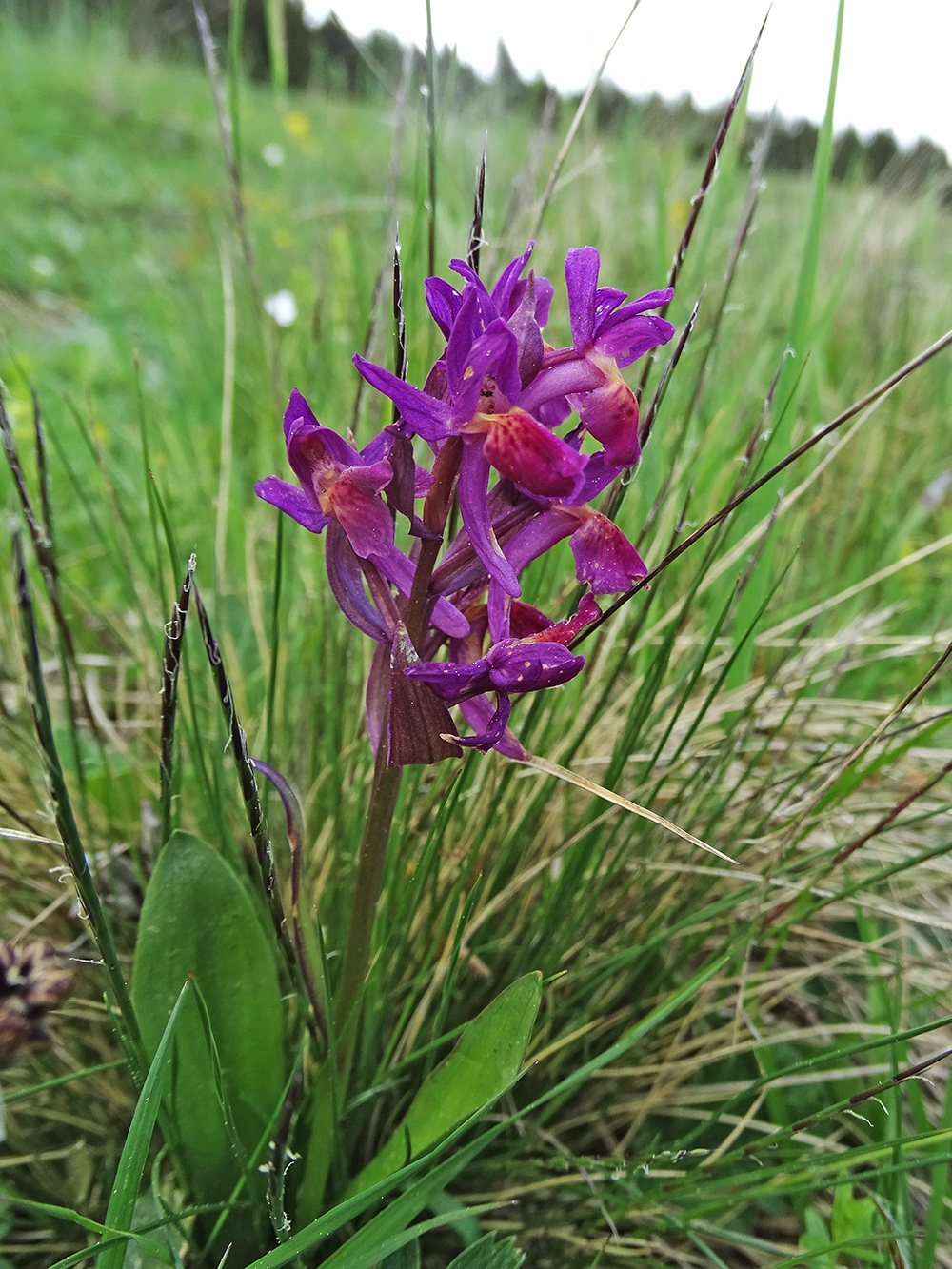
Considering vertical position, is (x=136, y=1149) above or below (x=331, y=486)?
below

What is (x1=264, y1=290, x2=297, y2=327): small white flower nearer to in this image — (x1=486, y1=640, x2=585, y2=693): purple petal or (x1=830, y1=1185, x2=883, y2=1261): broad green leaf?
(x1=486, y1=640, x2=585, y2=693): purple petal

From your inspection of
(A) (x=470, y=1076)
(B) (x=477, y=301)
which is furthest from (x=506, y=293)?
(A) (x=470, y=1076)

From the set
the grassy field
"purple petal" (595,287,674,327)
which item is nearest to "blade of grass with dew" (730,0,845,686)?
the grassy field

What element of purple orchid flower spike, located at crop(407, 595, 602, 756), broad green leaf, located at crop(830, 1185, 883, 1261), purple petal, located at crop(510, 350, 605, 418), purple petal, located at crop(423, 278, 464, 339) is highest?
purple petal, located at crop(423, 278, 464, 339)

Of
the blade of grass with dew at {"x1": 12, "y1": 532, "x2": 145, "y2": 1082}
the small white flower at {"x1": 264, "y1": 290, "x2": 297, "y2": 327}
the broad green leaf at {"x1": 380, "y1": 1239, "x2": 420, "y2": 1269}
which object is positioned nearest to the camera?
the blade of grass with dew at {"x1": 12, "y1": 532, "x2": 145, "y2": 1082}

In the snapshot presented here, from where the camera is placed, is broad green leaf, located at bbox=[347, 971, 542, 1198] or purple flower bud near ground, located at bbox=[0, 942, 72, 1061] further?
purple flower bud near ground, located at bbox=[0, 942, 72, 1061]

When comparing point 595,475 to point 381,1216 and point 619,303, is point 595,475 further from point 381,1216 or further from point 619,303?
point 381,1216
